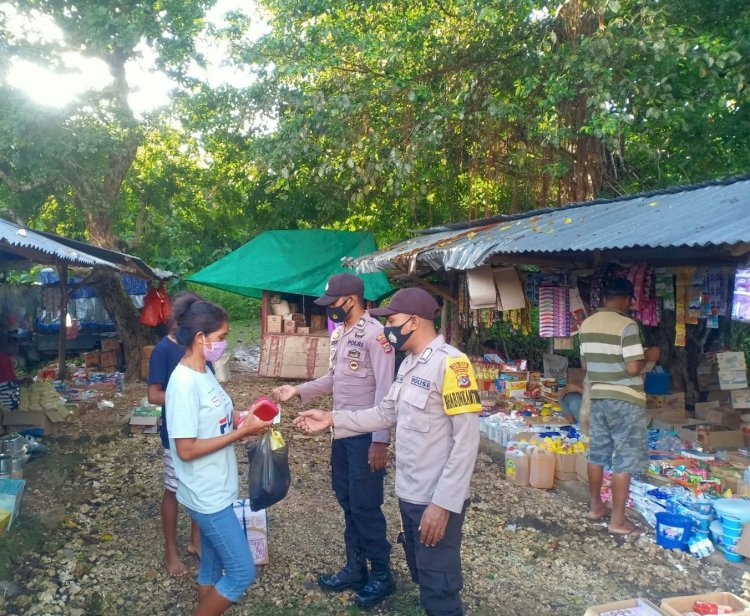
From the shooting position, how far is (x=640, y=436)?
4617 millimetres

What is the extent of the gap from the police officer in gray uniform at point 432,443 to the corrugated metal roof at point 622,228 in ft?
7.33

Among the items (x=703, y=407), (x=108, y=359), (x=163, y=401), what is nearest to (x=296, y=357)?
(x=108, y=359)

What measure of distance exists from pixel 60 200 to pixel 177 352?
11.5 m

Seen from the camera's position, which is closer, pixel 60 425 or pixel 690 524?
pixel 690 524

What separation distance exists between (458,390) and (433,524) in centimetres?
58

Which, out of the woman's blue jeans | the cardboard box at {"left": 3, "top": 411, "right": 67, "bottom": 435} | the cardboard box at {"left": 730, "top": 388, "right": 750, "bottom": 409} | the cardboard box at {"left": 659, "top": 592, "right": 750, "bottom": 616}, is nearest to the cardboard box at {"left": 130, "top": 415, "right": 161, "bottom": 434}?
the cardboard box at {"left": 3, "top": 411, "right": 67, "bottom": 435}

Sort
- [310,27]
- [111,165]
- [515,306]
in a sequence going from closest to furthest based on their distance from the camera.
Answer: [515,306], [310,27], [111,165]

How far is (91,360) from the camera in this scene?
42.4 feet

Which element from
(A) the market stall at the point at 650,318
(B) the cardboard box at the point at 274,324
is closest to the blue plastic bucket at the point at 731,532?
(A) the market stall at the point at 650,318

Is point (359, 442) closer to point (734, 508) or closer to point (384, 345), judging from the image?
point (384, 345)

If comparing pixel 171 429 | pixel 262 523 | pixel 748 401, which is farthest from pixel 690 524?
pixel 171 429

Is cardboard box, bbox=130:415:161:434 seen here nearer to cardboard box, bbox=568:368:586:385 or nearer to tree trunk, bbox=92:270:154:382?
tree trunk, bbox=92:270:154:382

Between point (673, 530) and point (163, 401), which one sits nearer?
point (163, 401)

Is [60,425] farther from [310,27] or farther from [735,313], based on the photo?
[735,313]
